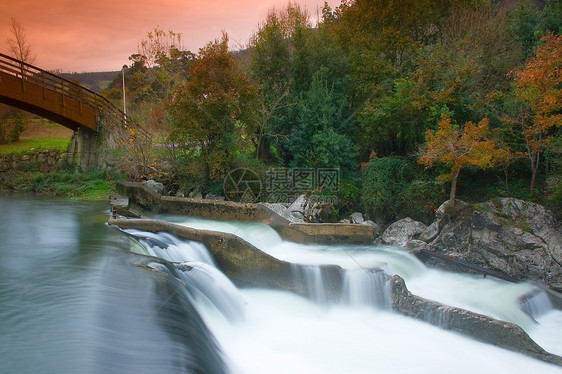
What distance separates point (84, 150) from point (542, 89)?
19.7 meters

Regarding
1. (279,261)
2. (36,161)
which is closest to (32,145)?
(36,161)

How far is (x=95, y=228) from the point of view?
11594 millimetres

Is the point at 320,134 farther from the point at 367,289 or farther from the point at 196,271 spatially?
the point at 196,271

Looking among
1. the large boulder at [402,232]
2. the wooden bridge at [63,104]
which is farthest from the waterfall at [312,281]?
the wooden bridge at [63,104]

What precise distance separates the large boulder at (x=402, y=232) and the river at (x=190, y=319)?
6.58 feet

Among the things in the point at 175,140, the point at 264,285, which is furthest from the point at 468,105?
the point at 175,140

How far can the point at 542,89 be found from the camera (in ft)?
41.5

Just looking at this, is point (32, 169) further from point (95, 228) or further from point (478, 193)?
point (478, 193)

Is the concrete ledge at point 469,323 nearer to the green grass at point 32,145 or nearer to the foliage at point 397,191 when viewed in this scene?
the foliage at point 397,191

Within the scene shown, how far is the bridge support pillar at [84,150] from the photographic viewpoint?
19391 mm

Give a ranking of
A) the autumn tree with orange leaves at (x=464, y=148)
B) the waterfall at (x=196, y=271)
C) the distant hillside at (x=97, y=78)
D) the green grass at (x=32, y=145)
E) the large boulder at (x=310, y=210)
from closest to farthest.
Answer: the waterfall at (x=196, y=271), the autumn tree with orange leaves at (x=464, y=148), the large boulder at (x=310, y=210), the green grass at (x=32, y=145), the distant hillside at (x=97, y=78)

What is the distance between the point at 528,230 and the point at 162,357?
11934 mm

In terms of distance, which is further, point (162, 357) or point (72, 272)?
point (72, 272)

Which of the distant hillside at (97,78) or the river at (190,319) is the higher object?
the distant hillside at (97,78)
